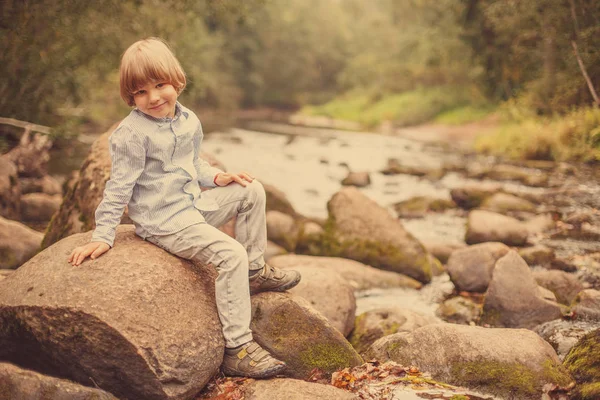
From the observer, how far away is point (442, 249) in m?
9.51

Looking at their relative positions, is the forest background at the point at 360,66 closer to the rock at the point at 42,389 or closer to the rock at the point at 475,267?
the rock at the point at 42,389

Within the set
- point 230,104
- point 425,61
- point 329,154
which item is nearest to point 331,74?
point 230,104

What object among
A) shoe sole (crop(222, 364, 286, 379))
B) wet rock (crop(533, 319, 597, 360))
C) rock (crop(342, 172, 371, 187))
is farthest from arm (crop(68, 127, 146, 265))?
rock (crop(342, 172, 371, 187))

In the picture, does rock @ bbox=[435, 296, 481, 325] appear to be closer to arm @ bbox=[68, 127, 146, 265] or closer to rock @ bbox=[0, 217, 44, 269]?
arm @ bbox=[68, 127, 146, 265]

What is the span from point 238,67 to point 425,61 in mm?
21525

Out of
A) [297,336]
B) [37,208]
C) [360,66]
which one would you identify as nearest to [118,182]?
[297,336]

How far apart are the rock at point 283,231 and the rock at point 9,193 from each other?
179 inches

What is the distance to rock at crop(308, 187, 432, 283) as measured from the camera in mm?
8250

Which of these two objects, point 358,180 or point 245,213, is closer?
point 245,213

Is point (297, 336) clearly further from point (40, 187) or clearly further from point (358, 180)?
point (358, 180)

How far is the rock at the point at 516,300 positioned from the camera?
6.22m

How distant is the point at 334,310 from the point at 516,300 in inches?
88.9

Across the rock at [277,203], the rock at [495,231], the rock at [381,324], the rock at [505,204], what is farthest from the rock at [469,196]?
the rock at [381,324]

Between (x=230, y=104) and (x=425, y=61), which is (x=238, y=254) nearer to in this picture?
(x=425, y=61)
